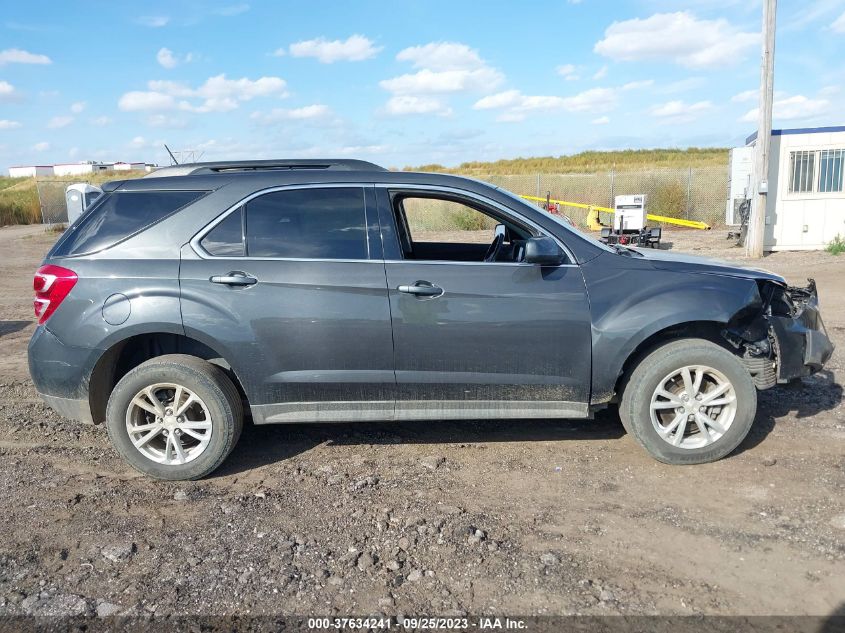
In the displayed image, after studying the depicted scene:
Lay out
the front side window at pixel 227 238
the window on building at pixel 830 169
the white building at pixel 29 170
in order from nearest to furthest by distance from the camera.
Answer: the front side window at pixel 227 238
the window on building at pixel 830 169
the white building at pixel 29 170

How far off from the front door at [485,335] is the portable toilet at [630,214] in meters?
13.8

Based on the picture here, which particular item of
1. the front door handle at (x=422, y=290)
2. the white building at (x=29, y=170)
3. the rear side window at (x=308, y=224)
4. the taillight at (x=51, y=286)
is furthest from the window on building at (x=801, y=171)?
the white building at (x=29, y=170)

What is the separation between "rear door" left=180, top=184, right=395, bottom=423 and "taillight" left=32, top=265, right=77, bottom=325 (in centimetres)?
71

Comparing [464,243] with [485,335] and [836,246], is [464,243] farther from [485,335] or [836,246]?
[836,246]

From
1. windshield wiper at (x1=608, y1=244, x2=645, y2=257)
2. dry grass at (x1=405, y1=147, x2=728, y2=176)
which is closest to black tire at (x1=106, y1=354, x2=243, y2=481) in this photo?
windshield wiper at (x1=608, y1=244, x2=645, y2=257)

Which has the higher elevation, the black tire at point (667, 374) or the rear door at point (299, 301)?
the rear door at point (299, 301)

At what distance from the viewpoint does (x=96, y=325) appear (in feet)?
13.5

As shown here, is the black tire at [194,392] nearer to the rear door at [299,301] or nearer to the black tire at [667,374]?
the rear door at [299,301]

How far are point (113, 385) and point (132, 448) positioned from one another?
0.50 metres

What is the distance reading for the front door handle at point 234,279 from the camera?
13.5 feet

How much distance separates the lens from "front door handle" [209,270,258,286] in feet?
13.5

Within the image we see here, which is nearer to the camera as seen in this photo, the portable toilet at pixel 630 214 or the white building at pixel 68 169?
the portable toilet at pixel 630 214

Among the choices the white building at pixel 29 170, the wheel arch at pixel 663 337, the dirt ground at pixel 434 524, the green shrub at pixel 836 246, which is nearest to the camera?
the dirt ground at pixel 434 524

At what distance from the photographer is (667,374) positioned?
13.8ft
